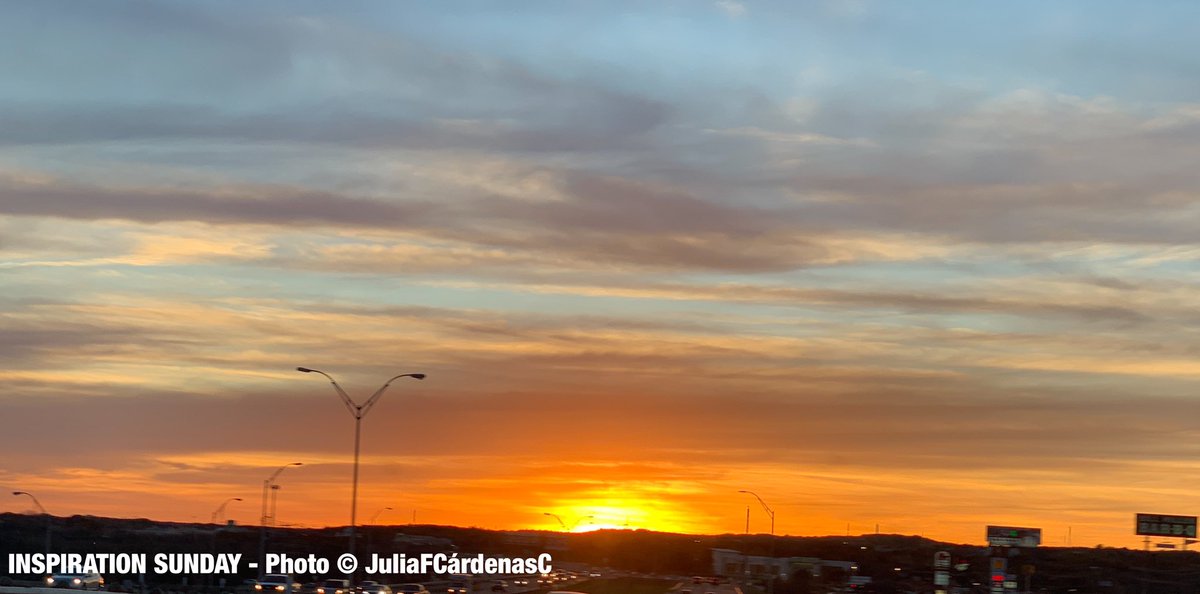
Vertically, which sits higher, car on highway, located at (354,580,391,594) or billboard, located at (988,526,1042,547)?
billboard, located at (988,526,1042,547)

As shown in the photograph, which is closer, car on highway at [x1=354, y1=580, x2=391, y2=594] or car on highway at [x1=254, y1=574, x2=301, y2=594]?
car on highway at [x1=354, y1=580, x2=391, y2=594]

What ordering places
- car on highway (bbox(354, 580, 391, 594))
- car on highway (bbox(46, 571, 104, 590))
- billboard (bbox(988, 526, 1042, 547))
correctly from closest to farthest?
car on highway (bbox(46, 571, 104, 590)) → car on highway (bbox(354, 580, 391, 594)) → billboard (bbox(988, 526, 1042, 547))

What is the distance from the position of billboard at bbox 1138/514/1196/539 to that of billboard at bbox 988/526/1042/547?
44.8 feet

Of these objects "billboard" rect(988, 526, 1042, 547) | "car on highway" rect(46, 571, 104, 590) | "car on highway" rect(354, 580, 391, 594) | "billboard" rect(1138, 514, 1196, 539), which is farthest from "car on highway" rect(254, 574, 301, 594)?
"billboard" rect(1138, 514, 1196, 539)

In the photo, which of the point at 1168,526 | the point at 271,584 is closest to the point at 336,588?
the point at 271,584

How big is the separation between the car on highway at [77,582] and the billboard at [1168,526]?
127459 mm

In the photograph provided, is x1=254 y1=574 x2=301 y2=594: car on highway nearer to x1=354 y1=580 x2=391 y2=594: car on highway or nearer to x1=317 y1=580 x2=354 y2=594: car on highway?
x1=354 y1=580 x2=391 y2=594: car on highway

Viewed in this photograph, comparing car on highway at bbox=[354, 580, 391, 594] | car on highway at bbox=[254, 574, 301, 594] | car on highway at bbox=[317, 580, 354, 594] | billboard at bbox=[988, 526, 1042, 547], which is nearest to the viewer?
car on highway at bbox=[317, 580, 354, 594]

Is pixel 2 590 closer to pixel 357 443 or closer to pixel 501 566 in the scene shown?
pixel 357 443

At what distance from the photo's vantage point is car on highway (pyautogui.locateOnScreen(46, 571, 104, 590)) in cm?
8231

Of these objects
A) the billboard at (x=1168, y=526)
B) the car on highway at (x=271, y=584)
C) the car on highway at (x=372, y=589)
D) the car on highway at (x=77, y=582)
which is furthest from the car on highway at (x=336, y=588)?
the billboard at (x=1168, y=526)

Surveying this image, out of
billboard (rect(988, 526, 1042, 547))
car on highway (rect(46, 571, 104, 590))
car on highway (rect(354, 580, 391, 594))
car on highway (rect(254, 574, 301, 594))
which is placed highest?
billboard (rect(988, 526, 1042, 547))

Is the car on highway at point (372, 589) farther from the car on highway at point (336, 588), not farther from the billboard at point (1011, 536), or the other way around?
the billboard at point (1011, 536)

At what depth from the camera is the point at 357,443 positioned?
76875 mm
